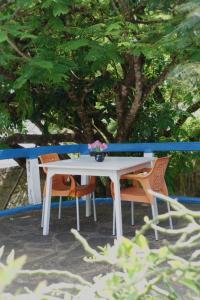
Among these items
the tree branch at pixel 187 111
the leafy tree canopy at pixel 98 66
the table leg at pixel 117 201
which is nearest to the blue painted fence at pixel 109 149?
the leafy tree canopy at pixel 98 66

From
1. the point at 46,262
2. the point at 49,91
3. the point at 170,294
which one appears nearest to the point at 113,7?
the point at 49,91

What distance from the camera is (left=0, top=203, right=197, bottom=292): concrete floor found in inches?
162

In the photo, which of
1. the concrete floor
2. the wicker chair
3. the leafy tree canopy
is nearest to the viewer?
the concrete floor

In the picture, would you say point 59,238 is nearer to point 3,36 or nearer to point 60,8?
point 3,36

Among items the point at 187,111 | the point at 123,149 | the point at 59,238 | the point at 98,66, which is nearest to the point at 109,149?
the point at 123,149

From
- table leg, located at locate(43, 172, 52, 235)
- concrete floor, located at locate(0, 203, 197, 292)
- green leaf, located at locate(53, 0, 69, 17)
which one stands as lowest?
concrete floor, located at locate(0, 203, 197, 292)

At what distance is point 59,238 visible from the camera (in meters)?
5.13

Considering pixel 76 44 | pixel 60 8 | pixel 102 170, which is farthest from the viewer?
pixel 76 44

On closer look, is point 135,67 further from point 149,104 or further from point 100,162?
point 100,162

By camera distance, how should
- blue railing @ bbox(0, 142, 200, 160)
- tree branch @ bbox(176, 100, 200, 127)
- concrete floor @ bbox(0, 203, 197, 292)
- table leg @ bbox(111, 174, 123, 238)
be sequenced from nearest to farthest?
concrete floor @ bbox(0, 203, 197, 292), table leg @ bbox(111, 174, 123, 238), blue railing @ bbox(0, 142, 200, 160), tree branch @ bbox(176, 100, 200, 127)

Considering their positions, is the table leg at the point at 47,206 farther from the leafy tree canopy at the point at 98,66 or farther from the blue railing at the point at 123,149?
the leafy tree canopy at the point at 98,66

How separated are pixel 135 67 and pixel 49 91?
2132 mm

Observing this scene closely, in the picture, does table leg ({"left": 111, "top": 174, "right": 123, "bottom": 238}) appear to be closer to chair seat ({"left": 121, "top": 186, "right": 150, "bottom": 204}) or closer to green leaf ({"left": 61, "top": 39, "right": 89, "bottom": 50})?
chair seat ({"left": 121, "top": 186, "right": 150, "bottom": 204})

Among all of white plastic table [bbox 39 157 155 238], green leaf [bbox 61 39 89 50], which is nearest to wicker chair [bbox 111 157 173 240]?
white plastic table [bbox 39 157 155 238]
